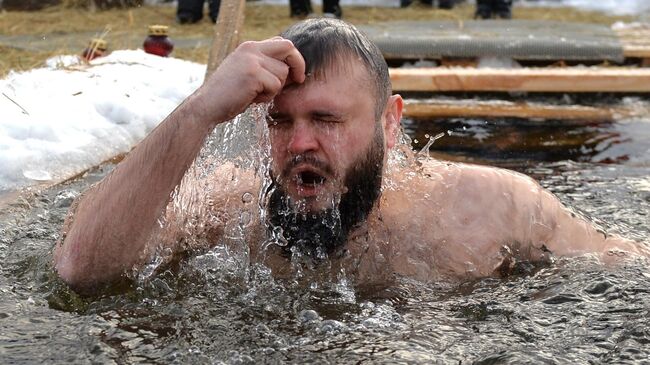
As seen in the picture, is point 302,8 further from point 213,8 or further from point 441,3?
point 441,3

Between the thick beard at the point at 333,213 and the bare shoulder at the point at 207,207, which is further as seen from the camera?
the bare shoulder at the point at 207,207

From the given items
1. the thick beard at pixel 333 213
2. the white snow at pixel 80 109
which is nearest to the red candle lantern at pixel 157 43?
the white snow at pixel 80 109

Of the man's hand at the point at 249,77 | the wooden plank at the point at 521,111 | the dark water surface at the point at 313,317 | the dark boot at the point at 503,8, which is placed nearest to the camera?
the dark water surface at the point at 313,317

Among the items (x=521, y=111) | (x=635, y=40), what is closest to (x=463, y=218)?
(x=521, y=111)

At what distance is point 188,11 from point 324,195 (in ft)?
30.6

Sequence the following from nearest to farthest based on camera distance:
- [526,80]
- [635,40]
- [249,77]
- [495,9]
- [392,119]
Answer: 1. [249,77]
2. [392,119]
3. [526,80]
4. [635,40]
5. [495,9]

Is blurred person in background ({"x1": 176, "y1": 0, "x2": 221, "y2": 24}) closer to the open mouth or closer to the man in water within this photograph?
the man in water

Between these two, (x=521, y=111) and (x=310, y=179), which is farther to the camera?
(x=521, y=111)

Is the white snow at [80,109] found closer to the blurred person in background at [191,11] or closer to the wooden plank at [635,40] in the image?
the wooden plank at [635,40]

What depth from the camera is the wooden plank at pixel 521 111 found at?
5.92 metres

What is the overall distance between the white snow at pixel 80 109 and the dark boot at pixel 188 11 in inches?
198

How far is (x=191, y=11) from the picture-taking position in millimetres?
11688

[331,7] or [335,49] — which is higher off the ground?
[335,49]

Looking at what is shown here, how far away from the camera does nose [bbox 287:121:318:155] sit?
8.70ft
